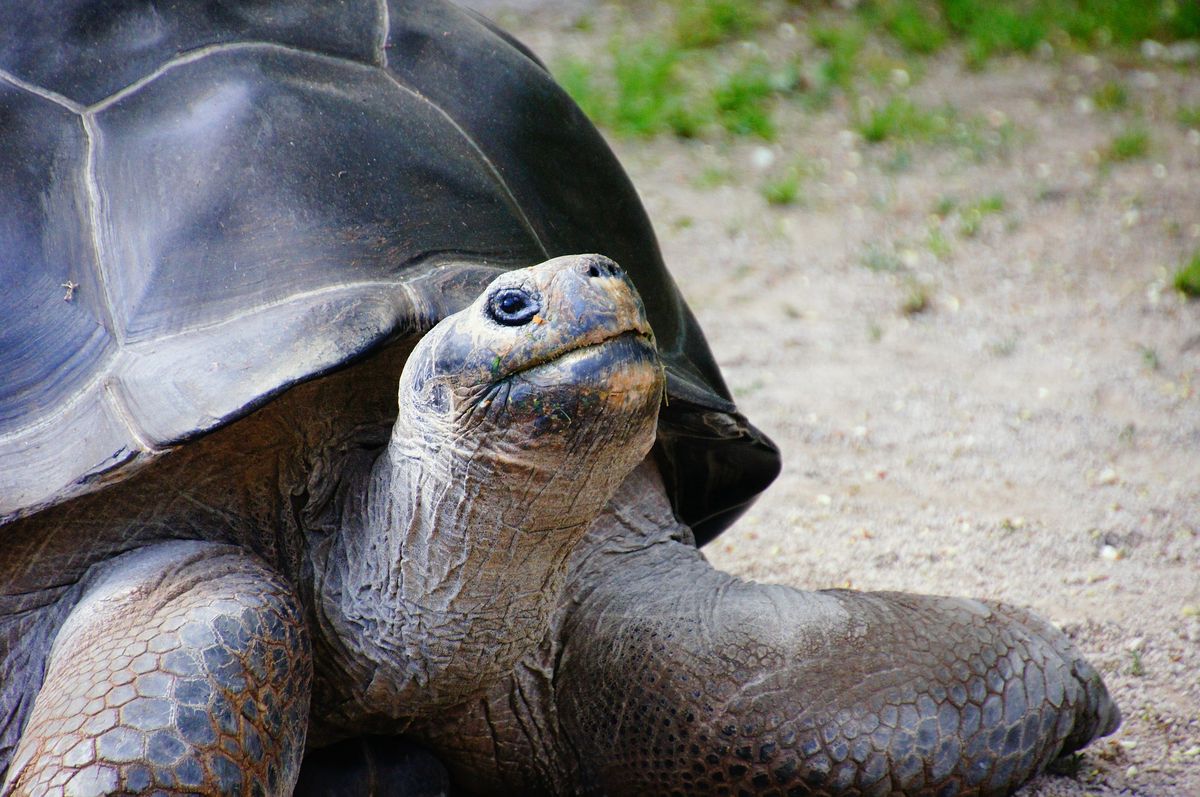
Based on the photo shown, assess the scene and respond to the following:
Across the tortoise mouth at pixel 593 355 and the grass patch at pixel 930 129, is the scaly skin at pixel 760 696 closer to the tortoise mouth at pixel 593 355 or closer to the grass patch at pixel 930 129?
the tortoise mouth at pixel 593 355

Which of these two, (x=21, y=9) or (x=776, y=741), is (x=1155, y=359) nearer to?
(x=776, y=741)

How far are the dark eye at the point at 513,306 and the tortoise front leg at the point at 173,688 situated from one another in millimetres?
608

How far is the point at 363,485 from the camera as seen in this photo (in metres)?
2.22

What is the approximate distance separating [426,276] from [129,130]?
0.61 m

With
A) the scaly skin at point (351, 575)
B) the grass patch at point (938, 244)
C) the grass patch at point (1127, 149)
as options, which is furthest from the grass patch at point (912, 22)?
the scaly skin at point (351, 575)

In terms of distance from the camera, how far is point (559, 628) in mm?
2473

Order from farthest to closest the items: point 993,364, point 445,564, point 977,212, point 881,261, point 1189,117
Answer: point 1189,117
point 977,212
point 881,261
point 993,364
point 445,564

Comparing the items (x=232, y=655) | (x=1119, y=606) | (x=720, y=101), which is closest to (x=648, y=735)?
(x=232, y=655)

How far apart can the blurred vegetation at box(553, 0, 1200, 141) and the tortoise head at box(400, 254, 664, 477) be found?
17.1ft

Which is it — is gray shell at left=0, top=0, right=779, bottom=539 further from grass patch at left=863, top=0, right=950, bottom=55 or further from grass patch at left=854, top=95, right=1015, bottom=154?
grass patch at left=863, top=0, right=950, bottom=55

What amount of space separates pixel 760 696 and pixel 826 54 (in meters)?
6.18

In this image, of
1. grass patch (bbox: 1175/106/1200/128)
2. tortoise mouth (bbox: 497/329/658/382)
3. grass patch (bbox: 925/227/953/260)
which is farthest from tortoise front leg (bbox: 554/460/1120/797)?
grass patch (bbox: 1175/106/1200/128)

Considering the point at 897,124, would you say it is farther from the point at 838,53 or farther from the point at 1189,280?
the point at 1189,280

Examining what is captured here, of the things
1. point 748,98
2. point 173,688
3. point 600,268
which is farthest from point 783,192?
point 173,688
